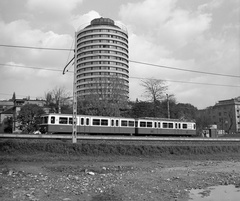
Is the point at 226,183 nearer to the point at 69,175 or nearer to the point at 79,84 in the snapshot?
the point at 69,175

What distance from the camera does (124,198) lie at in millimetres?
10453

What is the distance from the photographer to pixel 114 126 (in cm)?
3291

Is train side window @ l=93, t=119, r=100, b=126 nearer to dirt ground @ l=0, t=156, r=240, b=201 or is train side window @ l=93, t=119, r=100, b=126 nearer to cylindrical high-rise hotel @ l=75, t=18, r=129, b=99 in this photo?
dirt ground @ l=0, t=156, r=240, b=201

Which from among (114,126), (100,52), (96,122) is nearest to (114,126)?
(114,126)

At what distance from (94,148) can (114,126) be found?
10.3 meters

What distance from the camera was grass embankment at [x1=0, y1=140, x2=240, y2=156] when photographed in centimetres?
2094

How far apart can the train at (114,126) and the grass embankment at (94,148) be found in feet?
22.1

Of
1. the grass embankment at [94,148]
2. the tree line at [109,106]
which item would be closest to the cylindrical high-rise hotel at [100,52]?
the tree line at [109,106]

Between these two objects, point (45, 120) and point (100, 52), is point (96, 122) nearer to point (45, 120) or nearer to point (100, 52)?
point (45, 120)

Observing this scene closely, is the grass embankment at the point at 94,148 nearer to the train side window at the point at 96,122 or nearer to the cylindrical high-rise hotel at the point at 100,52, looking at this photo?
the train side window at the point at 96,122

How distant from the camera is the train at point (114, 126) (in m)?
29.3

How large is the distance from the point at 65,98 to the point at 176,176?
48.2 metres

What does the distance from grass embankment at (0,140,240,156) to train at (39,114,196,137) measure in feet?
22.1

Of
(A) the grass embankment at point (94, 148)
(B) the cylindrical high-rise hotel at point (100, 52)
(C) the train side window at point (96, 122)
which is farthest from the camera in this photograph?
(B) the cylindrical high-rise hotel at point (100, 52)
